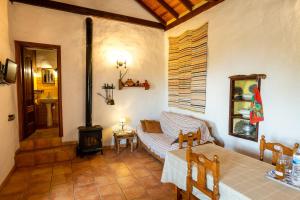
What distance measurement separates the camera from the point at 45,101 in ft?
18.3

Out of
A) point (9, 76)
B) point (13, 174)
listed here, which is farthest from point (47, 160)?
point (9, 76)

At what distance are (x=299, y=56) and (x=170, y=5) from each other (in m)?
2.91

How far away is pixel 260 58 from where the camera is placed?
256cm

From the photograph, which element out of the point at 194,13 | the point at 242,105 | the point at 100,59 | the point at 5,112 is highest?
the point at 194,13

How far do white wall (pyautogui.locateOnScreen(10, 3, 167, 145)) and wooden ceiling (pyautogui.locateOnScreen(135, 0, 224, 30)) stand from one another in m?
0.39

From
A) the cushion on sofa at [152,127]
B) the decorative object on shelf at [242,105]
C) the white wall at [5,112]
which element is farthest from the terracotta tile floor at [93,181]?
the decorative object on shelf at [242,105]

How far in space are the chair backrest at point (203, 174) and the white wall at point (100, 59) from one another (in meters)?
2.86

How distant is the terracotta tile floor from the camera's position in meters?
2.51

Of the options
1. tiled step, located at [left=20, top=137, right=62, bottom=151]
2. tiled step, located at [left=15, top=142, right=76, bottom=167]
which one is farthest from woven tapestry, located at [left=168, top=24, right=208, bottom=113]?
tiled step, located at [left=20, top=137, right=62, bottom=151]

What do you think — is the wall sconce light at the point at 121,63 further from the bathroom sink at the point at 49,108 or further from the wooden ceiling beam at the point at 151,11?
the bathroom sink at the point at 49,108

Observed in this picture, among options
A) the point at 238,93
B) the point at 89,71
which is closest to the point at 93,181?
the point at 89,71

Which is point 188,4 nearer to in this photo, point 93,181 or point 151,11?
point 151,11

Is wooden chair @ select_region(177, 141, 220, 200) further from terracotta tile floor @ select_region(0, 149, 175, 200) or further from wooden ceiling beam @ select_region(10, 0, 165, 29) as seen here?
wooden ceiling beam @ select_region(10, 0, 165, 29)

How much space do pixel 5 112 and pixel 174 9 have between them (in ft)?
12.8
